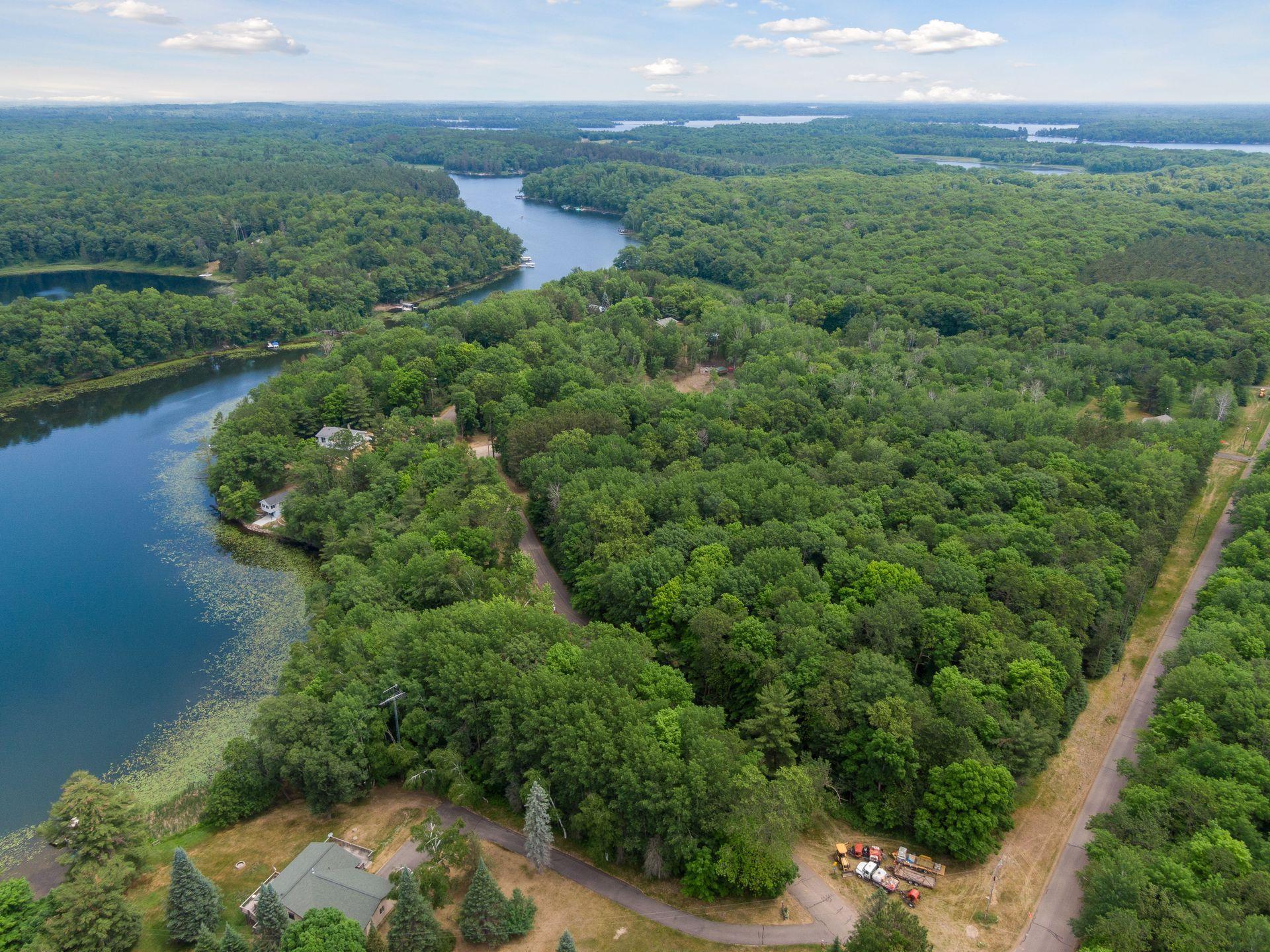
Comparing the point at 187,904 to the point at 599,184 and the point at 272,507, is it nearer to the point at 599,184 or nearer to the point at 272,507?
the point at 272,507

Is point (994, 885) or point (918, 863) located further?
point (918, 863)

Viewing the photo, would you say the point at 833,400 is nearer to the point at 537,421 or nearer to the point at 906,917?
the point at 537,421

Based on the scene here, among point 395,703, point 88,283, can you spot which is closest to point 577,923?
point 395,703

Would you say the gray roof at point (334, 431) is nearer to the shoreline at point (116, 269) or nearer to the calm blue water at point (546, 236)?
the calm blue water at point (546, 236)

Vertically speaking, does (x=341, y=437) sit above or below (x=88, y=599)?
above

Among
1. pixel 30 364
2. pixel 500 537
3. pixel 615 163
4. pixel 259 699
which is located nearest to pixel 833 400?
pixel 500 537
